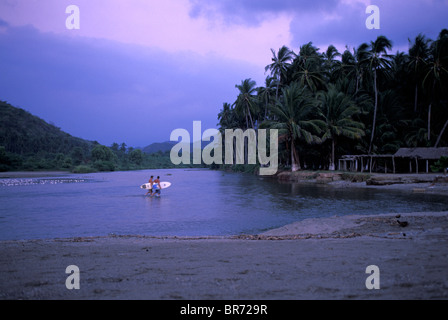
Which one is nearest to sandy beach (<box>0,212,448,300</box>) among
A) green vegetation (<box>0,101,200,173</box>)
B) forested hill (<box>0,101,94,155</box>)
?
green vegetation (<box>0,101,200,173</box>)

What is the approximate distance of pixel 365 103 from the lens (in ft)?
134

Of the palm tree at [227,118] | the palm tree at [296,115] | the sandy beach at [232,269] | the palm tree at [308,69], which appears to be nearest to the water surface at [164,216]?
the sandy beach at [232,269]

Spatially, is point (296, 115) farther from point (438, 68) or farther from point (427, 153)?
point (438, 68)

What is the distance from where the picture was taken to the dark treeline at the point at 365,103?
36781mm

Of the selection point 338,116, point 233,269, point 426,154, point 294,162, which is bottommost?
point 233,269

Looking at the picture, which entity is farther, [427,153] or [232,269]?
[427,153]

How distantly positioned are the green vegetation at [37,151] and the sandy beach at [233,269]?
6983 centimetres

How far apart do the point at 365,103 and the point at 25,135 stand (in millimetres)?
86454

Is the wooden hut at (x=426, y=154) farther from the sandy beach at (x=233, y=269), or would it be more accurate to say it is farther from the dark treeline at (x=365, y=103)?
the sandy beach at (x=233, y=269)

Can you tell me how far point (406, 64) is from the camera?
41719 mm

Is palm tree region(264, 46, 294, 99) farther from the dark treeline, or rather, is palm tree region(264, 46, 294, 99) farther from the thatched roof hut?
the thatched roof hut

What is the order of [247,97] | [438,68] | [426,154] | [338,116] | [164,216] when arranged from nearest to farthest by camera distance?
[164,216]
[426,154]
[438,68]
[338,116]
[247,97]

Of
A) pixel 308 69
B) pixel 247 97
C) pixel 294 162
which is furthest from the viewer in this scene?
pixel 247 97

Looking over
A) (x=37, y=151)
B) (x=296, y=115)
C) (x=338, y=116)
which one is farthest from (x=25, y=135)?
(x=338, y=116)
